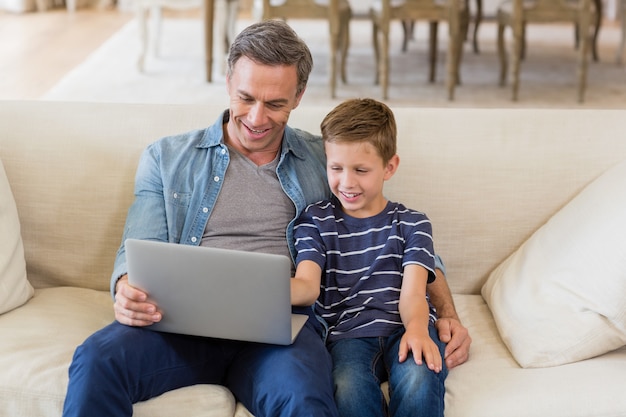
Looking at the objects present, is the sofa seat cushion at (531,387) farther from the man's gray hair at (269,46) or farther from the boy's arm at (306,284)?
the man's gray hair at (269,46)

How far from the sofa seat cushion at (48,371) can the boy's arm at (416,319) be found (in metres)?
0.37

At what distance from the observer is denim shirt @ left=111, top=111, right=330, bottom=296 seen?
195 cm

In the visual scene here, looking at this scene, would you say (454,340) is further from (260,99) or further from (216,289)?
(260,99)

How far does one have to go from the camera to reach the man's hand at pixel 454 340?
72.1 inches

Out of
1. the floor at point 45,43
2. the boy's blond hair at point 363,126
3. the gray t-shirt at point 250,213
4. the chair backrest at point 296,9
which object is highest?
the boy's blond hair at point 363,126

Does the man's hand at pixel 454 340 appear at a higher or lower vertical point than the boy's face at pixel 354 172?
lower

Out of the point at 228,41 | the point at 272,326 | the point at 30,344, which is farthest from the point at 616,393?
the point at 228,41

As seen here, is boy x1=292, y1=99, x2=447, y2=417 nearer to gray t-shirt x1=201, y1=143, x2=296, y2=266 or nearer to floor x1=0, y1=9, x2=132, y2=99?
gray t-shirt x1=201, y1=143, x2=296, y2=266

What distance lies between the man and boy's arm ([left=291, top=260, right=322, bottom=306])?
0.19ft

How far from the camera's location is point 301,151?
6.74 feet

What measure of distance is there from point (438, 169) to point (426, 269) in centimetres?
37

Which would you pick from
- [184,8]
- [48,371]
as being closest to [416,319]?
[48,371]

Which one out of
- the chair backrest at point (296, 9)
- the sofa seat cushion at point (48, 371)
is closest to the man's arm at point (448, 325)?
the sofa seat cushion at point (48, 371)

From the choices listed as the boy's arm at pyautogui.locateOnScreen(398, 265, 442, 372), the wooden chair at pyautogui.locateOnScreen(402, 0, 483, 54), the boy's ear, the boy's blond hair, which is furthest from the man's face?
the wooden chair at pyautogui.locateOnScreen(402, 0, 483, 54)
